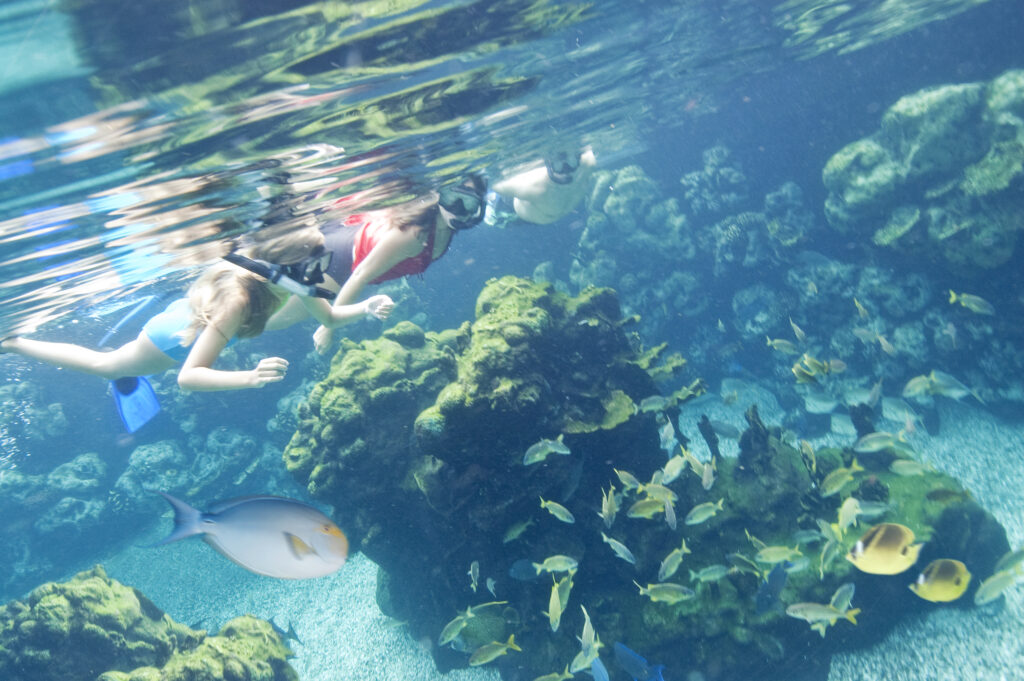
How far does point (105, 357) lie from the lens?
19.9 ft

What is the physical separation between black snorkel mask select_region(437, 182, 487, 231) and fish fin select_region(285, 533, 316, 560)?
378 centimetres

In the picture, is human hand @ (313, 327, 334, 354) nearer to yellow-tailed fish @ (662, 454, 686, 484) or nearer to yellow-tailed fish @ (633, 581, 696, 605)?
yellow-tailed fish @ (662, 454, 686, 484)

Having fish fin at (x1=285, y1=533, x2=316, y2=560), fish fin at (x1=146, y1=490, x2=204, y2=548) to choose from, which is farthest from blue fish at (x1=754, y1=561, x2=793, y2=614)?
fish fin at (x1=146, y1=490, x2=204, y2=548)

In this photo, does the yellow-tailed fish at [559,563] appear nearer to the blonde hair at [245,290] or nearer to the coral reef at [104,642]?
the coral reef at [104,642]

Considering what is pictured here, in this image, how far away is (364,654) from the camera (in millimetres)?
9039

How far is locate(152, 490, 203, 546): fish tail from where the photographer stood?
3.82 m

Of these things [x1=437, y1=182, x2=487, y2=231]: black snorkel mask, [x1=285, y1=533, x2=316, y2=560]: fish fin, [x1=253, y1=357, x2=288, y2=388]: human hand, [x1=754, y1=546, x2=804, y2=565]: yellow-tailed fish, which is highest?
[x1=437, y1=182, x2=487, y2=231]: black snorkel mask

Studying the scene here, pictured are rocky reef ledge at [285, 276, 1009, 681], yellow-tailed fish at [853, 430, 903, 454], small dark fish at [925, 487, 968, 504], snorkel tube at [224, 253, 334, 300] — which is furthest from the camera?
yellow-tailed fish at [853, 430, 903, 454]

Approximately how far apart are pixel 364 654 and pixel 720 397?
1212cm

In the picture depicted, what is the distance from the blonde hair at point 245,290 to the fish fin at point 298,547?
213 cm

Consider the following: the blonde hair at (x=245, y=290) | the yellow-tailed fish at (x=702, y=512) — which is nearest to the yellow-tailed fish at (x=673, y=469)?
the yellow-tailed fish at (x=702, y=512)

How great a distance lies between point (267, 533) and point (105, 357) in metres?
4.17

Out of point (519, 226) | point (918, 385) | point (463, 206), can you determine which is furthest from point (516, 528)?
point (519, 226)

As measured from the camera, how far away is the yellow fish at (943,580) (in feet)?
16.3
